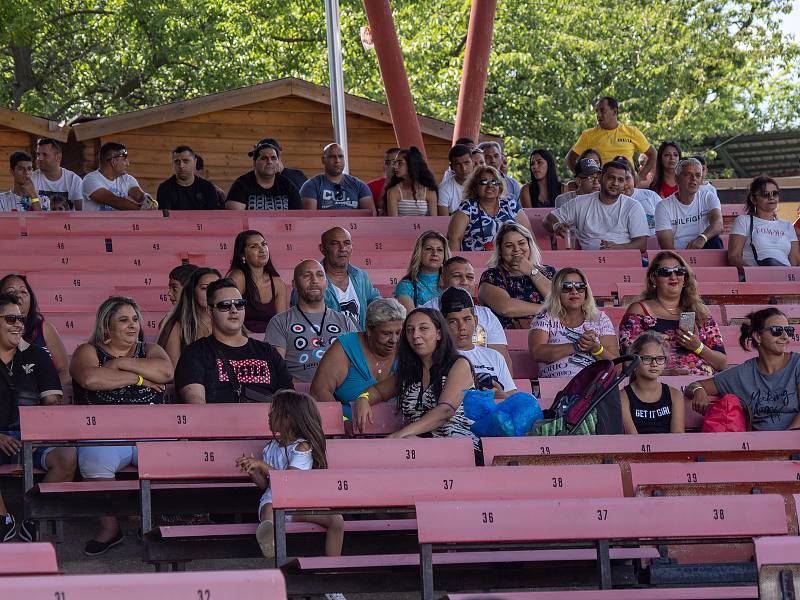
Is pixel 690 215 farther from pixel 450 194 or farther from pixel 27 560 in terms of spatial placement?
pixel 27 560

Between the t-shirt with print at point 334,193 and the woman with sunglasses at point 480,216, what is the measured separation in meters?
2.10

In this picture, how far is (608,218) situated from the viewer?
33.1 ft

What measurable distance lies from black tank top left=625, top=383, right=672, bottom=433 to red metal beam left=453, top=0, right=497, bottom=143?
25.0 feet

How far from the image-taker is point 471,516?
4.84 meters

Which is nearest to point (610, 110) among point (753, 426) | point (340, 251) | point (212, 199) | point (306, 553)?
point (212, 199)

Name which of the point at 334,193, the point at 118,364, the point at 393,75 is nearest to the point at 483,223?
the point at 334,193

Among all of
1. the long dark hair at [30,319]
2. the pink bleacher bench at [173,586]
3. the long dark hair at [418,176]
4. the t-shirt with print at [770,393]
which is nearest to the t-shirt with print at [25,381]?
the long dark hair at [30,319]

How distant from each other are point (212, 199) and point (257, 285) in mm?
3697

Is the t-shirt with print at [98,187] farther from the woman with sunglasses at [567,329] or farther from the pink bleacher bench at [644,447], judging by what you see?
the pink bleacher bench at [644,447]

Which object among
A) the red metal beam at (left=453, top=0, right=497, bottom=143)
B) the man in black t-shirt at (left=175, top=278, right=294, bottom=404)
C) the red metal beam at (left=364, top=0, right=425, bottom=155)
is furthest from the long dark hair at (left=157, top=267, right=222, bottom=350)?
the red metal beam at (left=453, top=0, right=497, bottom=143)

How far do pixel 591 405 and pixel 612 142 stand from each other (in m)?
6.76

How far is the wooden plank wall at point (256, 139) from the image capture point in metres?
15.0

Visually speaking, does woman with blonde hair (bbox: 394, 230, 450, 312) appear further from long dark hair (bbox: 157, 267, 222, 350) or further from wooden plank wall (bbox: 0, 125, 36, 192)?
wooden plank wall (bbox: 0, 125, 36, 192)

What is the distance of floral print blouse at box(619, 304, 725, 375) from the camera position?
7.36 meters
